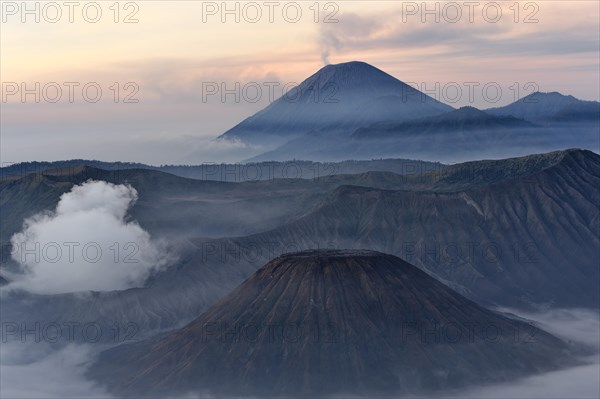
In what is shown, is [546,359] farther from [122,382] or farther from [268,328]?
[122,382]

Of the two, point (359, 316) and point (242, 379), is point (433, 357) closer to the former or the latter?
point (359, 316)

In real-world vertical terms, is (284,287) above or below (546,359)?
above

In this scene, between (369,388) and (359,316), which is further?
(359,316)

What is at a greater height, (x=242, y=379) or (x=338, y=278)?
(x=338, y=278)

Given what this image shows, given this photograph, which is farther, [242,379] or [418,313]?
[418,313]

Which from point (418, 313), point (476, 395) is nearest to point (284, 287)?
point (418, 313)

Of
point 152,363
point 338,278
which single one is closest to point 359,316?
point 338,278
